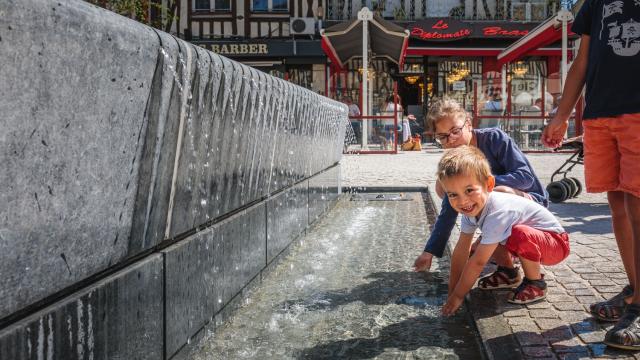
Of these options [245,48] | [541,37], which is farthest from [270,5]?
[541,37]

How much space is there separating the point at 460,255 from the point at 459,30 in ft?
71.4

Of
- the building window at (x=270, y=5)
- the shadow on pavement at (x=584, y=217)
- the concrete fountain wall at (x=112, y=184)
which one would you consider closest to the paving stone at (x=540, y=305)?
the concrete fountain wall at (x=112, y=184)

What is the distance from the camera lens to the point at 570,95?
2.84m

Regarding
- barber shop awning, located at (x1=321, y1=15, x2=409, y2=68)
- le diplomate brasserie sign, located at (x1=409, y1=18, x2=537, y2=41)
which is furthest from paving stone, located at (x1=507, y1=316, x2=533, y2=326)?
le diplomate brasserie sign, located at (x1=409, y1=18, x2=537, y2=41)

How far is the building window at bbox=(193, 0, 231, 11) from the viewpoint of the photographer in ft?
80.3

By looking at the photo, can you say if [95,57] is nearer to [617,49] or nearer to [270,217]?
[617,49]

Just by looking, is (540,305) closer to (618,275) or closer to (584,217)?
(618,275)

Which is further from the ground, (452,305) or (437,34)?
(437,34)

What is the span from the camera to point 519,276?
10.6 ft

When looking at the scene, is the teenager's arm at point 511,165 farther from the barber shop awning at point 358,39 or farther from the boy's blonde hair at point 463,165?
the barber shop awning at point 358,39

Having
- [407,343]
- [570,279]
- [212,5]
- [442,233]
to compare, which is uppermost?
[212,5]

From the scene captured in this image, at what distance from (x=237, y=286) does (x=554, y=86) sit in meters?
14.6

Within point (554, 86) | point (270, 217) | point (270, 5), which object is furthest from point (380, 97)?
point (270, 217)

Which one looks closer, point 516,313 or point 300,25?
point 516,313
